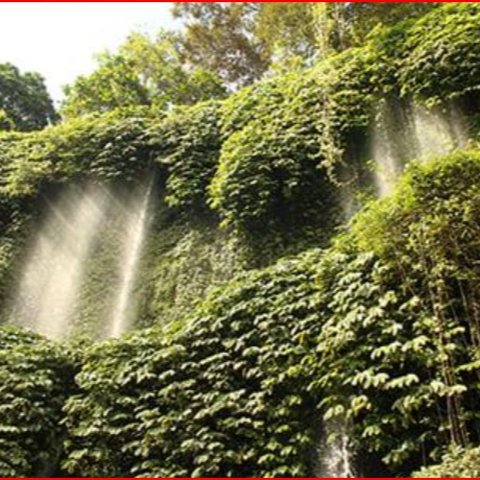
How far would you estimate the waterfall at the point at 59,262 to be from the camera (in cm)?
1064

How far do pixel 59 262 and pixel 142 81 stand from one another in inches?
376

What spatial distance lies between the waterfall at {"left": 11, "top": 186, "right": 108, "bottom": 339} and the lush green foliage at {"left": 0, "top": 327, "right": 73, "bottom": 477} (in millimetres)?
2316

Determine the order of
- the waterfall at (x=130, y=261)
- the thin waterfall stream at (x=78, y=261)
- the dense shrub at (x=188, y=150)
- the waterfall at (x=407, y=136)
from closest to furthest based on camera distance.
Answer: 1. the waterfall at (x=407, y=136)
2. the waterfall at (x=130, y=261)
3. the thin waterfall stream at (x=78, y=261)
4. the dense shrub at (x=188, y=150)

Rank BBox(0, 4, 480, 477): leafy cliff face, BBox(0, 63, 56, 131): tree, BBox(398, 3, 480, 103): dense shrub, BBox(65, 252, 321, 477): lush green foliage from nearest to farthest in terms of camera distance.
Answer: BBox(0, 4, 480, 477): leafy cliff face < BBox(65, 252, 321, 477): lush green foliage < BBox(398, 3, 480, 103): dense shrub < BBox(0, 63, 56, 131): tree

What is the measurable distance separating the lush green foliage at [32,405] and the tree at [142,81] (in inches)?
407

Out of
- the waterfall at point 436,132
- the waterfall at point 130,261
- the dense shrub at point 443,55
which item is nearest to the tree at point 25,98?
the waterfall at point 130,261

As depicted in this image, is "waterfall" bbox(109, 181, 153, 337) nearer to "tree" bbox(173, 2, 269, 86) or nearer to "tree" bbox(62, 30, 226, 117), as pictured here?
"tree" bbox(62, 30, 226, 117)

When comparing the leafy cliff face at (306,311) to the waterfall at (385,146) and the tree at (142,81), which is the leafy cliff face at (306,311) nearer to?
the waterfall at (385,146)

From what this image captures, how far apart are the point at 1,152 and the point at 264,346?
809 cm

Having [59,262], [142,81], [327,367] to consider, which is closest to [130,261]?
[59,262]

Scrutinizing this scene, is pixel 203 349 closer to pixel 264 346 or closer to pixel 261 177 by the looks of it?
pixel 264 346

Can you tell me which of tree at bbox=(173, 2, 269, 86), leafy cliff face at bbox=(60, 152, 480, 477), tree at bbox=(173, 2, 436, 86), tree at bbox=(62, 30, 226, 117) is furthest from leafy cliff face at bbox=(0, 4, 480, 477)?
tree at bbox=(173, 2, 269, 86)

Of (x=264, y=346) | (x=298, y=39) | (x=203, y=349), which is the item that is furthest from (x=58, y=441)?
(x=298, y=39)

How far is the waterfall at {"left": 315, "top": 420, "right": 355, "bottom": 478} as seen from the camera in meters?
6.35
